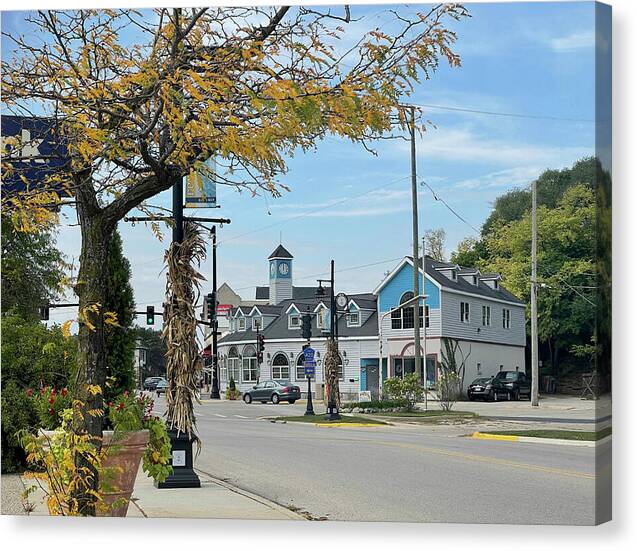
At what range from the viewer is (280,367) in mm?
14820

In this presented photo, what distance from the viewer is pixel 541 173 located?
1162 centimetres

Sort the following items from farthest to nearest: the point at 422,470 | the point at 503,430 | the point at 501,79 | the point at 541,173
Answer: the point at 503,430 → the point at 422,470 → the point at 541,173 → the point at 501,79

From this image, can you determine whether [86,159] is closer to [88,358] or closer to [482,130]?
Answer: [88,358]

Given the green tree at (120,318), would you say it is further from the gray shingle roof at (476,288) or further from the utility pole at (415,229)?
the gray shingle roof at (476,288)

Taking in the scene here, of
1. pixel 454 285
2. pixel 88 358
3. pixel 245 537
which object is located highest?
pixel 454 285

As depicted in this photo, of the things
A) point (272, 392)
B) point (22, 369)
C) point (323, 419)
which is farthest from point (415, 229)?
point (323, 419)

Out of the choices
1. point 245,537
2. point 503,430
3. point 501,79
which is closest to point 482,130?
point 501,79

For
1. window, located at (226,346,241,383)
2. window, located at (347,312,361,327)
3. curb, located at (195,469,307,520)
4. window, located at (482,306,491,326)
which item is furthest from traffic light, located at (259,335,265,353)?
window, located at (482,306,491,326)

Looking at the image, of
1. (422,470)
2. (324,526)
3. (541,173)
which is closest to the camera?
(324,526)

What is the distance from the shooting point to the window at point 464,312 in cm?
A: 1416

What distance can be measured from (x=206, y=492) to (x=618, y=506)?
4.45m

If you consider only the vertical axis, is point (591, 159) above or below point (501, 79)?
below

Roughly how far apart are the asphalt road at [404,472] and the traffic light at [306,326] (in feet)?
4.95

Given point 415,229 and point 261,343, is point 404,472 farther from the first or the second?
point 415,229
